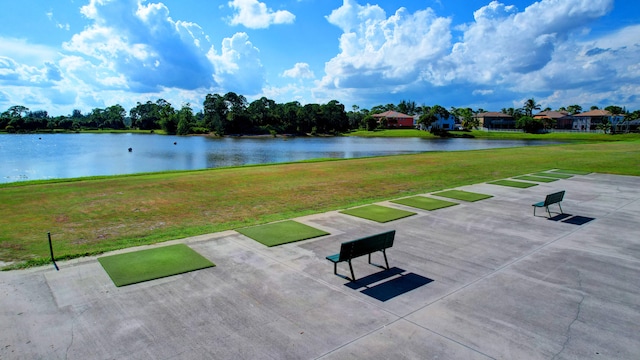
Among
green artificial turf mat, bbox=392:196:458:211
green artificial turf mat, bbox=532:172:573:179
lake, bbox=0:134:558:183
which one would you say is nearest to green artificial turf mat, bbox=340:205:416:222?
green artificial turf mat, bbox=392:196:458:211

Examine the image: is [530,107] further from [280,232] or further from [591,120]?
[280,232]

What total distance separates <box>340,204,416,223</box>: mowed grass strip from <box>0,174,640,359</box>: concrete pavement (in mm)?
1985

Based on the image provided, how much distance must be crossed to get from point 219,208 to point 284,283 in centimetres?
736

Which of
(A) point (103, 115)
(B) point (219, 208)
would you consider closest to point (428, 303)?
(B) point (219, 208)

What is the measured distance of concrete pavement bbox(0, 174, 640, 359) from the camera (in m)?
5.43

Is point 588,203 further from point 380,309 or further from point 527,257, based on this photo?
point 380,309

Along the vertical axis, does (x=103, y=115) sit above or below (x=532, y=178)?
above

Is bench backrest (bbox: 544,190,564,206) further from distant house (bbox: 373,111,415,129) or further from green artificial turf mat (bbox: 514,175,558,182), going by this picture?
A: distant house (bbox: 373,111,415,129)

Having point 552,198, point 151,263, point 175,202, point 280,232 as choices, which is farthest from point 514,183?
point 151,263

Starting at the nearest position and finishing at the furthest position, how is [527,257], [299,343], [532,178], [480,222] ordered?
[299,343]
[527,257]
[480,222]
[532,178]

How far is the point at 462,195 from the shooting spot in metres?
16.4

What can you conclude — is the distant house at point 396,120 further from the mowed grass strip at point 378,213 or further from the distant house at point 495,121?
the mowed grass strip at point 378,213

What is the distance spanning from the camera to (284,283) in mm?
7535

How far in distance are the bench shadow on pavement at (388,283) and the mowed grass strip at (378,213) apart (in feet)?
13.6
